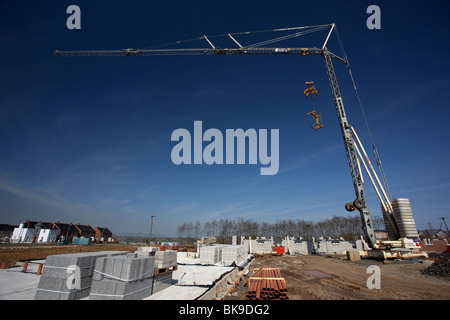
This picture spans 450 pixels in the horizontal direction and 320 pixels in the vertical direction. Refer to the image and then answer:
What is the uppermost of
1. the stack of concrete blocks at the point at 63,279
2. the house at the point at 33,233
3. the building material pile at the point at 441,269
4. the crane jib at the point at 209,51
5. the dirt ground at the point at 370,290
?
the crane jib at the point at 209,51

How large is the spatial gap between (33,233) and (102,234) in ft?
69.6

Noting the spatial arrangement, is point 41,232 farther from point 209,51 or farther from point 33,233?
point 209,51

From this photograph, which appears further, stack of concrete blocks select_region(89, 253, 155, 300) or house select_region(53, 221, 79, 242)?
house select_region(53, 221, 79, 242)

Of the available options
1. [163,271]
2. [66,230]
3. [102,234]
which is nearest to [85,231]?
[66,230]

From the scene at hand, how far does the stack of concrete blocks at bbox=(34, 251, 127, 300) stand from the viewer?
6.90m

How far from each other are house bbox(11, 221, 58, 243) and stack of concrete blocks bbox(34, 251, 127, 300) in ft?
224

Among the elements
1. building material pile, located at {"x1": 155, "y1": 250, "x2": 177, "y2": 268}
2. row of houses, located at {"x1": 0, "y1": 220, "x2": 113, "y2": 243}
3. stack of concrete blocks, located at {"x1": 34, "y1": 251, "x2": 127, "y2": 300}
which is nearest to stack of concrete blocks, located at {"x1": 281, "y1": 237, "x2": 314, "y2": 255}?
building material pile, located at {"x1": 155, "y1": 250, "x2": 177, "y2": 268}

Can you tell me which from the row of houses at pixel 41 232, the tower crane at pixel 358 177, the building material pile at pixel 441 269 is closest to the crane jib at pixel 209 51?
the tower crane at pixel 358 177

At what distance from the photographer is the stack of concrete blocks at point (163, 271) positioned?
8773 millimetres

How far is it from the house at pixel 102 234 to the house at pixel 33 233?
15263 mm

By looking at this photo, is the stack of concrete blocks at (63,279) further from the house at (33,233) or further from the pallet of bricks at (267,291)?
the house at (33,233)

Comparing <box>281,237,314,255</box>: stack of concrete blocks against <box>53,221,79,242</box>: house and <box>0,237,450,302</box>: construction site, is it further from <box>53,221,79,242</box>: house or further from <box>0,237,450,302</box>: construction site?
<box>53,221,79,242</box>: house
